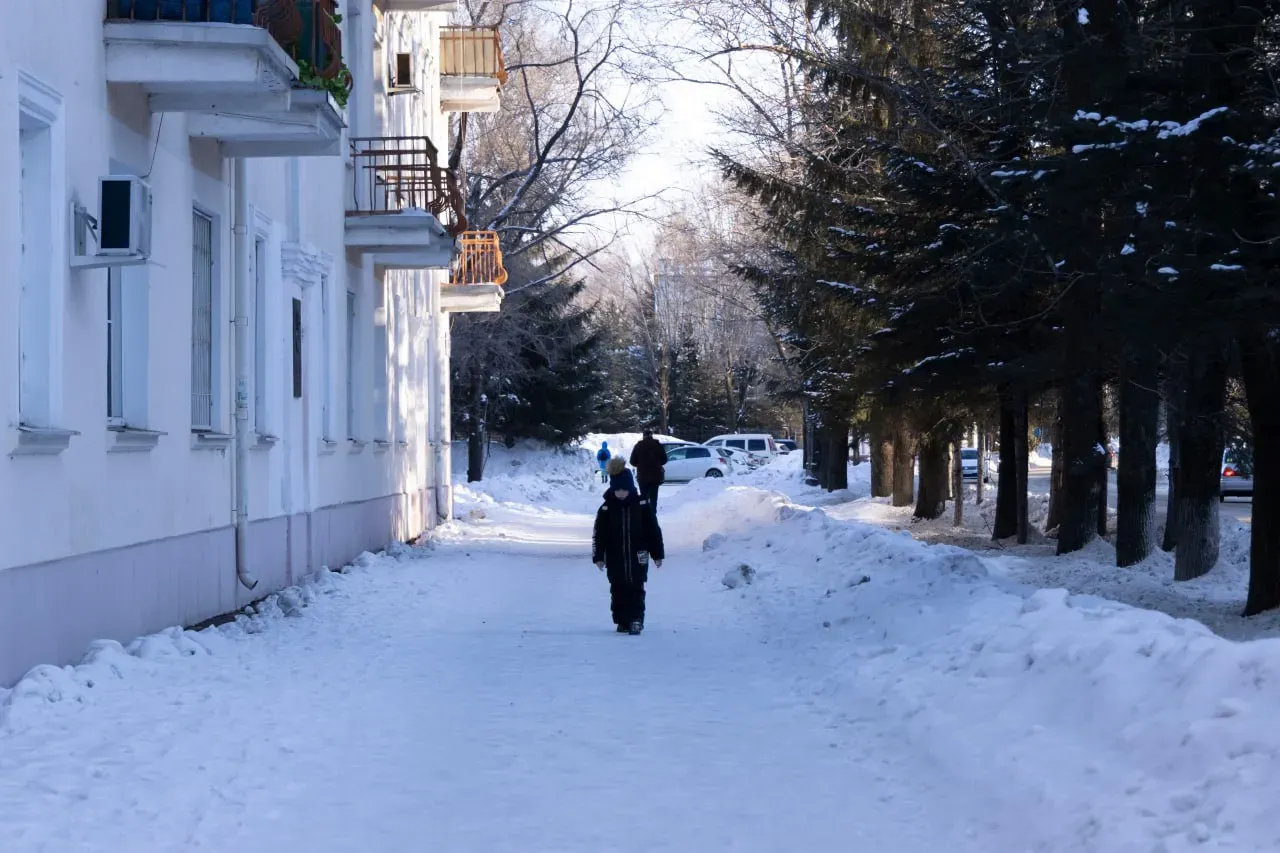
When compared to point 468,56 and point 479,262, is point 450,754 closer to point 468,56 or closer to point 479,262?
point 479,262

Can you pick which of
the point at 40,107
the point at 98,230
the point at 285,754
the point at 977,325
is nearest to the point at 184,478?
the point at 98,230

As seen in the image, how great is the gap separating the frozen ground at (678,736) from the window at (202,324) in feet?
6.27

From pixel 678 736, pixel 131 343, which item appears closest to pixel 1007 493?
pixel 131 343

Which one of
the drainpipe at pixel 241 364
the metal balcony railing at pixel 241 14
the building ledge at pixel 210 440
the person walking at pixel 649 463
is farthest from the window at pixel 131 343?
the person walking at pixel 649 463

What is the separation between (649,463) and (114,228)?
15.4 m

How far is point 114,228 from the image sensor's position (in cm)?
986

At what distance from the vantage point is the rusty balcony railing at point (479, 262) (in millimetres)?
28031

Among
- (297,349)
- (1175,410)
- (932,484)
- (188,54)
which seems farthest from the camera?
(932,484)

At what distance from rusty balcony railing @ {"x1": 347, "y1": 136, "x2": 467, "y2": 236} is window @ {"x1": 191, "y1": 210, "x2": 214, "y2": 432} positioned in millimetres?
5890

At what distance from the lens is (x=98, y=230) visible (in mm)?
9922

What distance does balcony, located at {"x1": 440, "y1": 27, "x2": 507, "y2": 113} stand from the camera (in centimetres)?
2836

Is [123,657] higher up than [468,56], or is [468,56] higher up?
[468,56]

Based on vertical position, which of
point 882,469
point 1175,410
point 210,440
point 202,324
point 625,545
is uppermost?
point 202,324

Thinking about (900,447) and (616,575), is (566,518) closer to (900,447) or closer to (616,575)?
(900,447)
